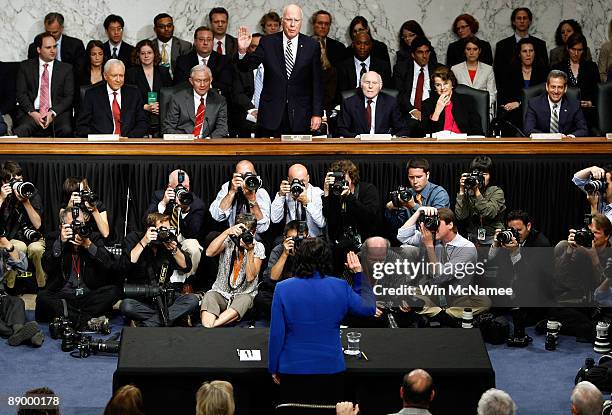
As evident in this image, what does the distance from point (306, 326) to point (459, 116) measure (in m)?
4.73

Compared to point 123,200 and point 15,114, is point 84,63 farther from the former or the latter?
point 123,200

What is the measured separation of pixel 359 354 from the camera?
7113 millimetres

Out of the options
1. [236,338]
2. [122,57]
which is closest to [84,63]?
[122,57]

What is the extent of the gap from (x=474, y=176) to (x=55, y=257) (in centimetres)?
308

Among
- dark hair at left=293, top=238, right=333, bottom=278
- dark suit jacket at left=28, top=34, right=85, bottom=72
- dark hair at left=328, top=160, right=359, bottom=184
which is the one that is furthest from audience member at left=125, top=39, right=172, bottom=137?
dark hair at left=293, top=238, right=333, bottom=278

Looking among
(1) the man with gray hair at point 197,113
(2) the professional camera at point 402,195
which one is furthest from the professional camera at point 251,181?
(1) the man with gray hair at point 197,113

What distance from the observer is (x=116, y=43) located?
40.5 ft

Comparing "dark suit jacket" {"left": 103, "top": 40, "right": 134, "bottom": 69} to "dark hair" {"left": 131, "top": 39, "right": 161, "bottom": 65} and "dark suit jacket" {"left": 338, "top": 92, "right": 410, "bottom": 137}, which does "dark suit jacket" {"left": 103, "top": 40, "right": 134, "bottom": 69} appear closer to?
"dark hair" {"left": 131, "top": 39, "right": 161, "bottom": 65}

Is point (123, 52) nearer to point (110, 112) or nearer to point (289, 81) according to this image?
point (110, 112)

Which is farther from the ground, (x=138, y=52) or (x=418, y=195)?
(x=138, y=52)

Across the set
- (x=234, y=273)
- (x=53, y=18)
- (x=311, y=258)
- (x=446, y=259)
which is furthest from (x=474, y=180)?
(x=53, y=18)

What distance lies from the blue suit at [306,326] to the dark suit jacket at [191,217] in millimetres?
3147

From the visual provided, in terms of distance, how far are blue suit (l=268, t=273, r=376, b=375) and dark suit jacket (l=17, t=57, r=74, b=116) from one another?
220 inches

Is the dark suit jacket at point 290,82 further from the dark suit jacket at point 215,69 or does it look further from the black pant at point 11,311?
the black pant at point 11,311
